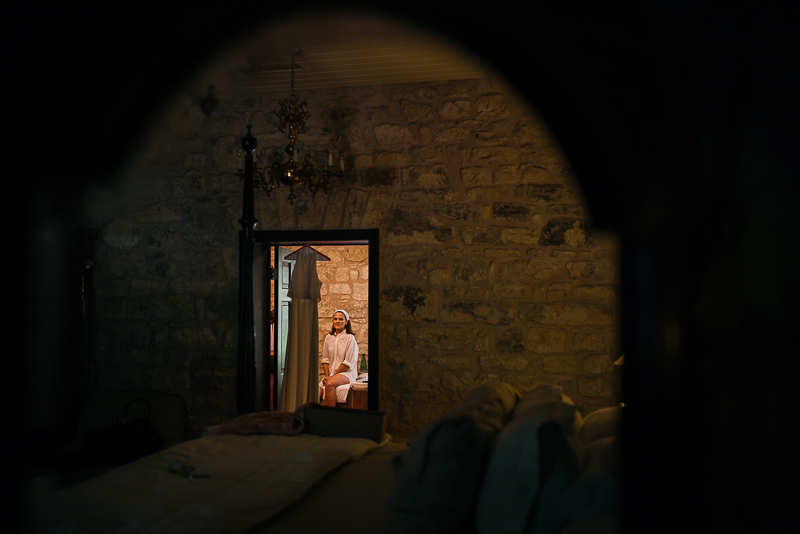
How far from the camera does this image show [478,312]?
335 cm

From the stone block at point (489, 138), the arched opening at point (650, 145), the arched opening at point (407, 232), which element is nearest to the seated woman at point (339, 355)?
the arched opening at point (407, 232)

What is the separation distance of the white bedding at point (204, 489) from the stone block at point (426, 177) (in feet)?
6.49

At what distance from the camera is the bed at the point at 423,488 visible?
1028 mm

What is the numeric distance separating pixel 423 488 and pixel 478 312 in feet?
7.44

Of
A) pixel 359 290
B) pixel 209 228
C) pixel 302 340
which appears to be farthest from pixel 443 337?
pixel 359 290

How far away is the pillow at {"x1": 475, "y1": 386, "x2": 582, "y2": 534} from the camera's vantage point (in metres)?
1.02

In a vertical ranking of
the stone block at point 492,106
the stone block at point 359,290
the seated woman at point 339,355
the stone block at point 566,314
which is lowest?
the seated woman at point 339,355

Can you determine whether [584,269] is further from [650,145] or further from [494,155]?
[650,145]

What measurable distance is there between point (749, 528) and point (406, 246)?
3211mm

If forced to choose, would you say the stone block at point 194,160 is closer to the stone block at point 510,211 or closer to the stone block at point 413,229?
the stone block at point 413,229

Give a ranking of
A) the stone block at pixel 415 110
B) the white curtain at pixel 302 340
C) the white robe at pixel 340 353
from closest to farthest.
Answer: the stone block at pixel 415 110 → the white curtain at pixel 302 340 → the white robe at pixel 340 353

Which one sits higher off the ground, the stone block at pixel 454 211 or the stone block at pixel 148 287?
the stone block at pixel 454 211

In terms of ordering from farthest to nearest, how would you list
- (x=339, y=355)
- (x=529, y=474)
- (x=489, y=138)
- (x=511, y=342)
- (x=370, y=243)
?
1. (x=339, y=355)
2. (x=370, y=243)
3. (x=489, y=138)
4. (x=511, y=342)
5. (x=529, y=474)

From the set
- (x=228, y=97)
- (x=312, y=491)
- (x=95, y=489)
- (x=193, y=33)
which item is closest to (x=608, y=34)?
(x=193, y=33)
